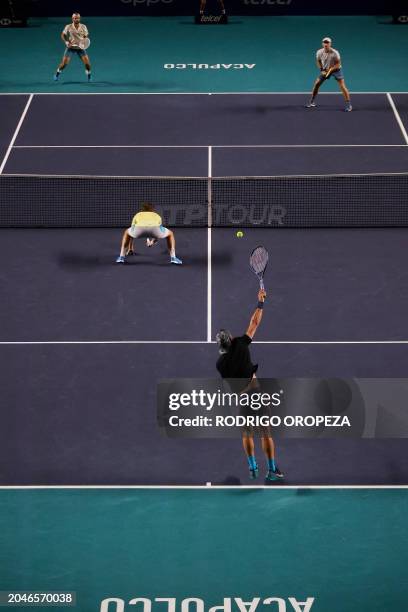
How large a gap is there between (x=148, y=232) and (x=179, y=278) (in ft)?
3.68

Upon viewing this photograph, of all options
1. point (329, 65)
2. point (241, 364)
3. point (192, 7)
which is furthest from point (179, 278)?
point (192, 7)

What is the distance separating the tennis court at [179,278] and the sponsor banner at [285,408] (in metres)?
0.24

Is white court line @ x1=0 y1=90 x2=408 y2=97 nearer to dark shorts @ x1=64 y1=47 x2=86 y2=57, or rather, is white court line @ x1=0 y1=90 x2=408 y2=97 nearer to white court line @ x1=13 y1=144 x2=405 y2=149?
dark shorts @ x1=64 y1=47 x2=86 y2=57

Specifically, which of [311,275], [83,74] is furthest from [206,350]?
[83,74]

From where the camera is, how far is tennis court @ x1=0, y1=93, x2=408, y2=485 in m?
19.0

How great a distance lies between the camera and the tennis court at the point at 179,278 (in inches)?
750

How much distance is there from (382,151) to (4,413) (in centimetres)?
1419

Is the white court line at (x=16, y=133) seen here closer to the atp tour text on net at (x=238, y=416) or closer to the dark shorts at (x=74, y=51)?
the dark shorts at (x=74, y=51)


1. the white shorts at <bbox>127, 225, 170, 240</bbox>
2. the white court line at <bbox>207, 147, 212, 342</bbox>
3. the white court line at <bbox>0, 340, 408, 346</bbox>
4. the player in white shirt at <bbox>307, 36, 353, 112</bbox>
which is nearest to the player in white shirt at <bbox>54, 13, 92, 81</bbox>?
the player in white shirt at <bbox>307, 36, 353, 112</bbox>

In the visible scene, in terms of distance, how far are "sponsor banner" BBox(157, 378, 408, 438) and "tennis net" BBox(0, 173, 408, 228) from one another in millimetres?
7144

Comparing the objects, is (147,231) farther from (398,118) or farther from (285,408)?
(398,118)

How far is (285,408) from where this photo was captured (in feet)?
63.1

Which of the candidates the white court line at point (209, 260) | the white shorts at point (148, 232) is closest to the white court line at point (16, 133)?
the white court line at point (209, 260)

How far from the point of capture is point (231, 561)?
16375 millimetres
